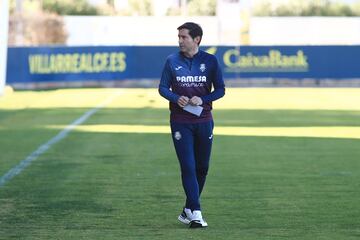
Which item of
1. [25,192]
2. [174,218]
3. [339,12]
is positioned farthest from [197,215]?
[339,12]

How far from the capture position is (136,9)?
302 ft

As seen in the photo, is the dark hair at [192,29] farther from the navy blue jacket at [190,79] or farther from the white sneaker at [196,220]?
the white sneaker at [196,220]

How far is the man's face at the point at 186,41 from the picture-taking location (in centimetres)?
1024

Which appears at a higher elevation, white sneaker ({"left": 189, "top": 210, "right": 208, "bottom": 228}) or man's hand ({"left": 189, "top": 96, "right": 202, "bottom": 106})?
man's hand ({"left": 189, "top": 96, "right": 202, "bottom": 106})

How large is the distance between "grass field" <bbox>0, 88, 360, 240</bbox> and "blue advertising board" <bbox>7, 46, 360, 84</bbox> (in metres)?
15.2

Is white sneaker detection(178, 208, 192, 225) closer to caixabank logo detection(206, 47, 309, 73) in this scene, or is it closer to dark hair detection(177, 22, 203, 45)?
dark hair detection(177, 22, 203, 45)

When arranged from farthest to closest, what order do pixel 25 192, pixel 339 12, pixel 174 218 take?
pixel 339 12, pixel 25 192, pixel 174 218

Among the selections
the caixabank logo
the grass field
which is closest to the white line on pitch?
the grass field

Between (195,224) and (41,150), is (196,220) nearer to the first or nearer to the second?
(195,224)

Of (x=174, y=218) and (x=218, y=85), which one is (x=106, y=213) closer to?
(x=174, y=218)

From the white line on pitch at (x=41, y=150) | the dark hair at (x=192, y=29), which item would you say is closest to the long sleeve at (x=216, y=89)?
the dark hair at (x=192, y=29)

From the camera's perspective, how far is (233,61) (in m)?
46.1

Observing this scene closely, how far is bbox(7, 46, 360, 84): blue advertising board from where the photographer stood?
44312 millimetres

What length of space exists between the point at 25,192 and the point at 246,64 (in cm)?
3328
